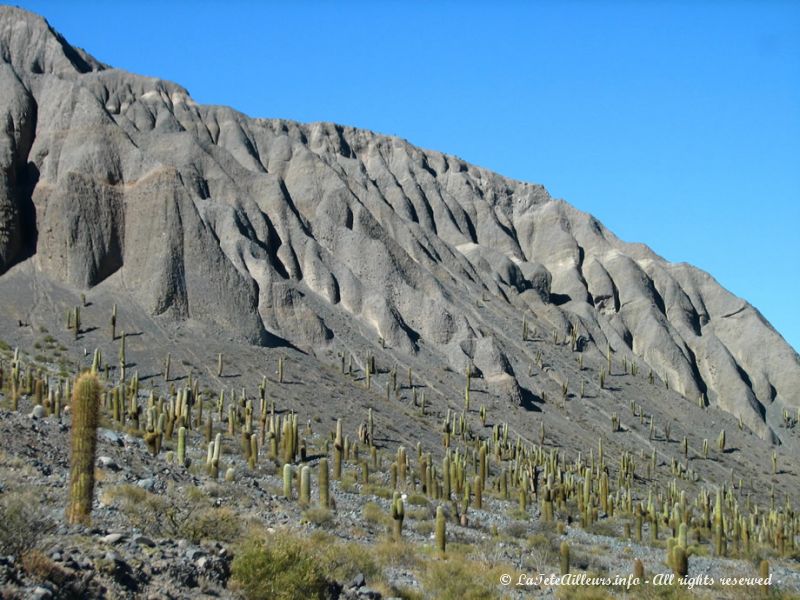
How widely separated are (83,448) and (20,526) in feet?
9.69

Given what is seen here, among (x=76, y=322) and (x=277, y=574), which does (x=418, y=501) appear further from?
(x=76, y=322)

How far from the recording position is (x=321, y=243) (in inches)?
3214

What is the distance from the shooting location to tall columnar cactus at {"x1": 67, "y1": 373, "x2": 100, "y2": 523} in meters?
14.3

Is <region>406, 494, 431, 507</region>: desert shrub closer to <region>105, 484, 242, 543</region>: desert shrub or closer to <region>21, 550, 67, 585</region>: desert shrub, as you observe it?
<region>105, 484, 242, 543</region>: desert shrub

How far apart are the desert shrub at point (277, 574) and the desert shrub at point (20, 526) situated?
2553 millimetres

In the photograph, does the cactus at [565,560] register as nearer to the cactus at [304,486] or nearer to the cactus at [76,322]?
the cactus at [304,486]

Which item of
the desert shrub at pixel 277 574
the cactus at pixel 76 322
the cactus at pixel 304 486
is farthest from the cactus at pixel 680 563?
the cactus at pixel 76 322

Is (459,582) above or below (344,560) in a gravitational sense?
below

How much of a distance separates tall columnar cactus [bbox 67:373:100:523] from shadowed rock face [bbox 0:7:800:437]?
4371cm

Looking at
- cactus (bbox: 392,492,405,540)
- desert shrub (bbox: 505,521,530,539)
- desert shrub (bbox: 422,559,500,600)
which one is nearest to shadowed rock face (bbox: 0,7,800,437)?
desert shrub (bbox: 505,521,530,539)

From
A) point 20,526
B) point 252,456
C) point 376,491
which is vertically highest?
point 252,456

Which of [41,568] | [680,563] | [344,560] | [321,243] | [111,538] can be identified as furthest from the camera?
[321,243]

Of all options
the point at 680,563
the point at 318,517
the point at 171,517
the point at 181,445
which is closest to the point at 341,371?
the point at 181,445

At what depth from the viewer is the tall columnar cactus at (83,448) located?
47.0ft
